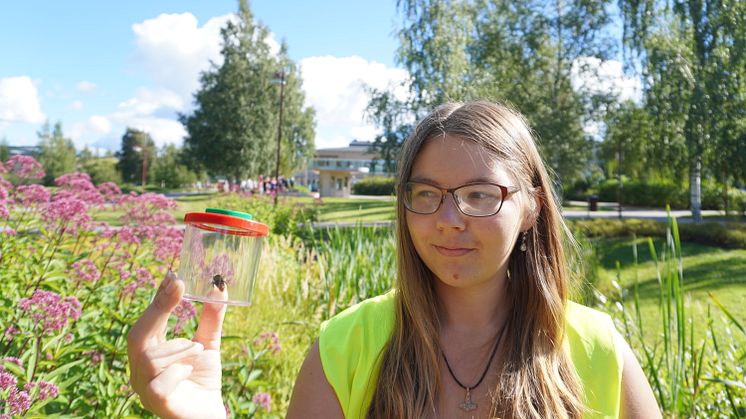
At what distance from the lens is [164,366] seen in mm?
1155

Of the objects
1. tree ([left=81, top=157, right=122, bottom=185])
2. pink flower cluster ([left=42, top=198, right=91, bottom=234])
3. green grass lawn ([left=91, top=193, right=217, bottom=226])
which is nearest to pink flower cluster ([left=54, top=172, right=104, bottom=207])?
green grass lawn ([left=91, top=193, right=217, bottom=226])

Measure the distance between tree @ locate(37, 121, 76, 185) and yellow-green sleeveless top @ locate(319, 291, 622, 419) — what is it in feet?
191

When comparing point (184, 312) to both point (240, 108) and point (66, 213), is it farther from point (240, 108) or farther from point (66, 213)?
point (240, 108)

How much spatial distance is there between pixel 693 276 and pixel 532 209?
11674 mm

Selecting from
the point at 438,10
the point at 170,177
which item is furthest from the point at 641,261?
the point at 170,177

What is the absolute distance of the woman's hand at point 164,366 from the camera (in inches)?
44.3

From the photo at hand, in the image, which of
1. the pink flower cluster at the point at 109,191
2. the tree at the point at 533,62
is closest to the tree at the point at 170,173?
the tree at the point at 533,62

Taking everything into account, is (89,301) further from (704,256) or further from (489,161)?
(704,256)

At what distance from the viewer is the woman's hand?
1126 millimetres

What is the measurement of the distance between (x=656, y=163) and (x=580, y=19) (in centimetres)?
505

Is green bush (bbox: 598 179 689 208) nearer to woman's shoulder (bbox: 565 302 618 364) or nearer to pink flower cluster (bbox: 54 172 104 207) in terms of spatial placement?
pink flower cluster (bbox: 54 172 104 207)

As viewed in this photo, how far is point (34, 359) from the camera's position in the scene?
203 cm

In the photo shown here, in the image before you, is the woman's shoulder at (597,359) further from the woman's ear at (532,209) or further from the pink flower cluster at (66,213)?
the pink flower cluster at (66,213)

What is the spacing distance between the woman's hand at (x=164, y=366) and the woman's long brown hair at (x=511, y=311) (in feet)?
1.57
